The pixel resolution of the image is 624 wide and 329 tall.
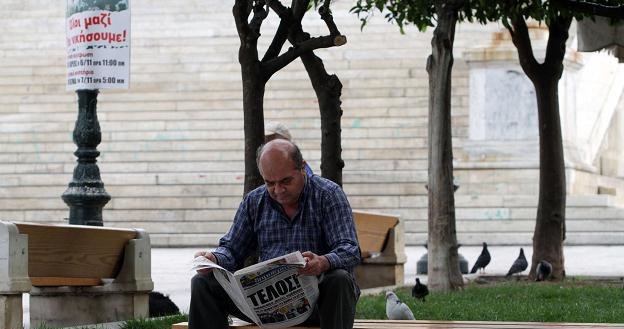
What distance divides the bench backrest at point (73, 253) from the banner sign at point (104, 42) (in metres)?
3.12

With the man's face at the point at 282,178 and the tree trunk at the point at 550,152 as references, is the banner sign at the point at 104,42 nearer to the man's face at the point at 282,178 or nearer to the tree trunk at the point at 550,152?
the tree trunk at the point at 550,152

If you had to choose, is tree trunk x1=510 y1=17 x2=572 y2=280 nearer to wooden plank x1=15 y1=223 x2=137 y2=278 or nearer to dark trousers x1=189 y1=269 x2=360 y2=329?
wooden plank x1=15 y1=223 x2=137 y2=278

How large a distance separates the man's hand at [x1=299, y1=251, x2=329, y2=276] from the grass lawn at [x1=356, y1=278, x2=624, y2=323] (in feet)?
14.0

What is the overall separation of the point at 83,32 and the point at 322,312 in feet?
25.0

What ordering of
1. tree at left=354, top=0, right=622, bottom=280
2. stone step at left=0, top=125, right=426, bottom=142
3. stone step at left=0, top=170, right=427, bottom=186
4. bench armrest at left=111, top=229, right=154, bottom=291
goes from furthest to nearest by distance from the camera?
1. stone step at left=0, top=125, right=426, bottom=142
2. stone step at left=0, top=170, right=427, bottom=186
3. tree at left=354, top=0, right=622, bottom=280
4. bench armrest at left=111, top=229, right=154, bottom=291

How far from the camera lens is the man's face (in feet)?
19.8

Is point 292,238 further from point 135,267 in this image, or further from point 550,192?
point 550,192

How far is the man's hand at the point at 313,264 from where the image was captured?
5.84 m

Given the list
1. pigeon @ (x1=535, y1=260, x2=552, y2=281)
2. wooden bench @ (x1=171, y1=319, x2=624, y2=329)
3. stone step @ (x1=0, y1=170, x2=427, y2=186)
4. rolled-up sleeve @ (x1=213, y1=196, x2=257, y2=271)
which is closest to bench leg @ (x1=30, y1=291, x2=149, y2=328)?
wooden bench @ (x1=171, y1=319, x2=624, y2=329)

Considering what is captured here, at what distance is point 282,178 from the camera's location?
6090 mm

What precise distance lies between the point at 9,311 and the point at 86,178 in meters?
4.89

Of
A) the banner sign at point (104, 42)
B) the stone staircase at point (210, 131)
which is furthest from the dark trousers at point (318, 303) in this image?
the stone staircase at point (210, 131)

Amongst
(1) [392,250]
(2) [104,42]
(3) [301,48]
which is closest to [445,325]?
(3) [301,48]

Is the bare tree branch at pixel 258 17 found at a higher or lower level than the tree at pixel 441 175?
higher
